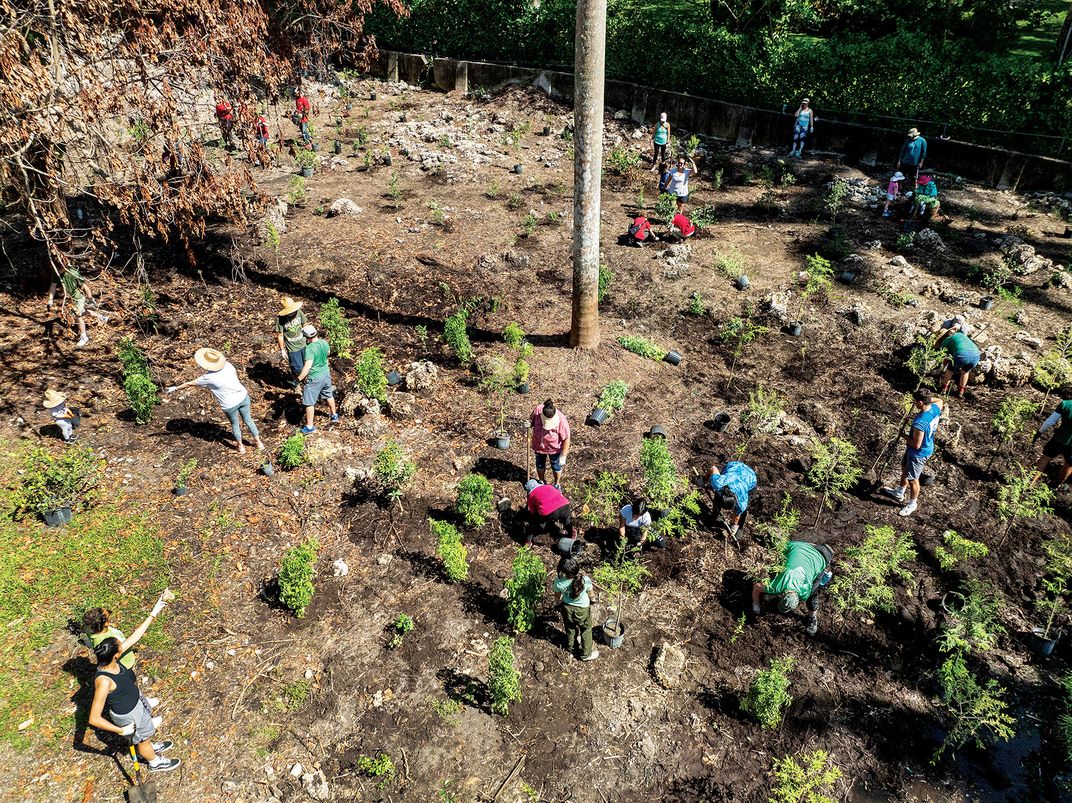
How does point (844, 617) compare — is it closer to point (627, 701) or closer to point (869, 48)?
point (627, 701)

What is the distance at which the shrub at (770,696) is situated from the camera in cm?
604

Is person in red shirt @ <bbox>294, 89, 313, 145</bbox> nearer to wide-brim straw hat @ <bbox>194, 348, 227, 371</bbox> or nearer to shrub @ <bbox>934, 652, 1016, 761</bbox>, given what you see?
wide-brim straw hat @ <bbox>194, 348, 227, 371</bbox>

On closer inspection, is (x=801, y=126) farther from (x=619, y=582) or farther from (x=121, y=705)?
(x=121, y=705)

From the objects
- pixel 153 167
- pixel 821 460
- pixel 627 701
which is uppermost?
pixel 153 167

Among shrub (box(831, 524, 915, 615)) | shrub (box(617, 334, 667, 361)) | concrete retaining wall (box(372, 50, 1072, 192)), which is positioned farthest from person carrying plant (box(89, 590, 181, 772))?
concrete retaining wall (box(372, 50, 1072, 192))

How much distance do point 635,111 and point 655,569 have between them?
1702cm

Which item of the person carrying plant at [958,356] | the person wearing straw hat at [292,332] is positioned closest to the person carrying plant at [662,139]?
the person carrying plant at [958,356]

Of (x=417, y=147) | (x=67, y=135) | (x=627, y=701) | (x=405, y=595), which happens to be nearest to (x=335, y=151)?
(x=417, y=147)

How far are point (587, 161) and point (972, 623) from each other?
759cm

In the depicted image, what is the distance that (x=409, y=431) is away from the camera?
31.6ft

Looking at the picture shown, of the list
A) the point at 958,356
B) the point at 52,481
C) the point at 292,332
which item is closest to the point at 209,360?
the point at 292,332

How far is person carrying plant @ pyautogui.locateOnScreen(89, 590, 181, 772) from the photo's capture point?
18.2 feet

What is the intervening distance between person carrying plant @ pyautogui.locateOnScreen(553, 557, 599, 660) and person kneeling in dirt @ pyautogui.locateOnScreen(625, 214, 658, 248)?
9469 mm

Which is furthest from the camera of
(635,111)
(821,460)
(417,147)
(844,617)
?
(635,111)
